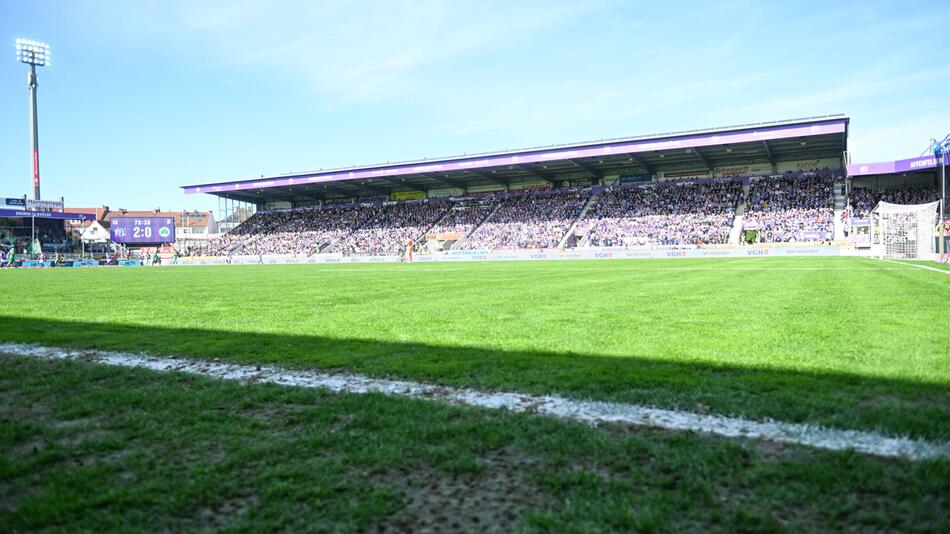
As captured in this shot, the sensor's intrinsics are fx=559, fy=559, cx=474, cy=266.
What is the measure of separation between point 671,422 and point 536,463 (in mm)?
915

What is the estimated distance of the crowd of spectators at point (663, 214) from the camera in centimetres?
4225

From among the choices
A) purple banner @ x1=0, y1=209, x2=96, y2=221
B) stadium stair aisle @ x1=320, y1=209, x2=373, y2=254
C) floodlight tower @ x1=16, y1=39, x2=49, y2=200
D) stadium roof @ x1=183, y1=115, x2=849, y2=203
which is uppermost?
floodlight tower @ x1=16, y1=39, x2=49, y2=200

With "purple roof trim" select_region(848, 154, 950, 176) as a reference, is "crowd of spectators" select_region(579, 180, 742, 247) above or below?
below

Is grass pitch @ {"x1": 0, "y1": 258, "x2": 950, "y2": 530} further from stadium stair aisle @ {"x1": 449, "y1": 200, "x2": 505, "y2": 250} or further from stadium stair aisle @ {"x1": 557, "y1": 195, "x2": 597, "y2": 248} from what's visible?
stadium stair aisle @ {"x1": 449, "y1": 200, "x2": 505, "y2": 250}

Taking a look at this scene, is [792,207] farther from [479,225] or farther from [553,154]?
[479,225]

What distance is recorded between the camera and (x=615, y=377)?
383 cm

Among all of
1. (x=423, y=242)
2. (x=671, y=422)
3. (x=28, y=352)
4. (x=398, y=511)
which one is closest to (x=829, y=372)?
(x=671, y=422)

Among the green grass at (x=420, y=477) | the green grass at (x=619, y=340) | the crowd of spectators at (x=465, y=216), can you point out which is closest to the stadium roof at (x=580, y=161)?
the crowd of spectators at (x=465, y=216)

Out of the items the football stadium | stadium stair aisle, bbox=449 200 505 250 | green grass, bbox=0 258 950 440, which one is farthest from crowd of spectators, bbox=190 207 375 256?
green grass, bbox=0 258 950 440

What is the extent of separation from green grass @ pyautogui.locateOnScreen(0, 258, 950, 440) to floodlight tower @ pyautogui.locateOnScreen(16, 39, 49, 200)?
215 feet

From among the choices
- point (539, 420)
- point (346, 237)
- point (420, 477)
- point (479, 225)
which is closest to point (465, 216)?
point (479, 225)

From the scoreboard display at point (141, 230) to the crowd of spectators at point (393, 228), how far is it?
65.6 feet

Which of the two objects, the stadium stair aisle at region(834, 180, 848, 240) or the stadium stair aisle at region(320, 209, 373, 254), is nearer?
the stadium stair aisle at region(834, 180, 848, 240)

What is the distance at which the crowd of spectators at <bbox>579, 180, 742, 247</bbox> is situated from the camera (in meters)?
42.2
